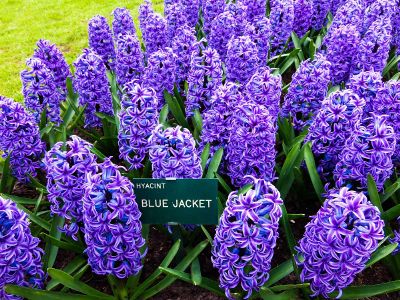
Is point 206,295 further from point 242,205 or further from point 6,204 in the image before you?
point 6,204

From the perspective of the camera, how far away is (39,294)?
2912 mm

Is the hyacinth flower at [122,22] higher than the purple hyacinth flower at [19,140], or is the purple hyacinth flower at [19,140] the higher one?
the hyacinth flower at [122,22]

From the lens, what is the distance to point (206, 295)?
345 cm

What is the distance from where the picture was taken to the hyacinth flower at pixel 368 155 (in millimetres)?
3039

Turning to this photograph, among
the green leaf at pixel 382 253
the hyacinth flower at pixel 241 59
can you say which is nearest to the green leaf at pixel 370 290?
the green leaf at pixel 382 253

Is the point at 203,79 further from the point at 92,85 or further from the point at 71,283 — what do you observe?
the point at 71,283

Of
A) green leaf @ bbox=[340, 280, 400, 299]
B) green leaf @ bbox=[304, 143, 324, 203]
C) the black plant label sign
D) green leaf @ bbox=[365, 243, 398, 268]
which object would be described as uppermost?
the black plant label sign

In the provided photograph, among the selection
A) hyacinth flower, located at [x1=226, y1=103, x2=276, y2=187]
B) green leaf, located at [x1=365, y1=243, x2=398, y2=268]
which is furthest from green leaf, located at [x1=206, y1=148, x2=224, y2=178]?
green leaf, located at [x1=365, y1=243, x2=398, y2=268]

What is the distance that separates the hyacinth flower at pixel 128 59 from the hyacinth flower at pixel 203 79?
0.99 meters

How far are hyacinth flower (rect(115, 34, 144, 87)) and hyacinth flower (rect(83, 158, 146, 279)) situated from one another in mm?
2636

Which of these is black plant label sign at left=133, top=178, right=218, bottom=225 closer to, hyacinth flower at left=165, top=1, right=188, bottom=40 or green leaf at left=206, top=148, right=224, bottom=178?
green leaf at left=206, top=148, right=224, bottom=178

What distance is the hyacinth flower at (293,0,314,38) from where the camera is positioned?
6785mm

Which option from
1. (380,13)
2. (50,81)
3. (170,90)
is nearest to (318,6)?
(380,13)

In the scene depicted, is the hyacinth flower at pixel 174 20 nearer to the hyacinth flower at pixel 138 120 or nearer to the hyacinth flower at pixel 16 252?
the hyacinth flower at pixel 138 120
